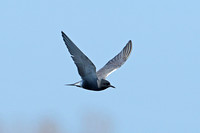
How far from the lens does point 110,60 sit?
1573 cm

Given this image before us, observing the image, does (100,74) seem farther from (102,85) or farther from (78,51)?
(78,51)

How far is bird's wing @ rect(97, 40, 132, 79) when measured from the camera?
1472cm

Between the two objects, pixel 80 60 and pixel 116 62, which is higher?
pixel 116 62

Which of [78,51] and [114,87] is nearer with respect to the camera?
Result: [78,51]

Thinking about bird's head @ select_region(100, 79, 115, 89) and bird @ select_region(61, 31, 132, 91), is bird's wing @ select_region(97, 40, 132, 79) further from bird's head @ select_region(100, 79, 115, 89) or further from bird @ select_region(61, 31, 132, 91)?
bird's head @ select_region(100, 79, 115, 89)

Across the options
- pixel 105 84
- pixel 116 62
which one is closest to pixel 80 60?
pixel 105 84

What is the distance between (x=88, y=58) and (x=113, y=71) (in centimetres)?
299

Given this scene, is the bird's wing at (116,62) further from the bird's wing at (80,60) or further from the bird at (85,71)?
the bird's wing at (80,60)

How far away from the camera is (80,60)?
39.2ft

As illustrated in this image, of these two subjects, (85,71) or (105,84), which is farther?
(105,84)

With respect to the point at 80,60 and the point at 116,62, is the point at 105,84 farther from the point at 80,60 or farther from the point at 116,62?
the point at 116,62

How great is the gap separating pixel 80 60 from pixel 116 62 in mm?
3647

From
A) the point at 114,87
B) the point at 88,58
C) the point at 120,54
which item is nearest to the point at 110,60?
the point at 120,54

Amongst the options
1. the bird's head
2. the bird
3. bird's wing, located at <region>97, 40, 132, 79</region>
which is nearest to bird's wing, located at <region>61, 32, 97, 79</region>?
the bird
